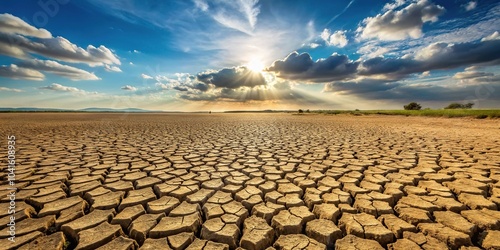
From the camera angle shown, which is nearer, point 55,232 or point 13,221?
point 55,232

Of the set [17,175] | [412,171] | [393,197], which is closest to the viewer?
[393,197]

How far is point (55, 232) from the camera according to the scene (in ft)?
4.76

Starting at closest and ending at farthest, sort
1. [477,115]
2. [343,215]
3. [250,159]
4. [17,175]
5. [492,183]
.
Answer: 1. [343,215]
2. [492,183]
3. [17,175]
4. [250,159]
5. [477,115]

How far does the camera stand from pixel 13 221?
157 cm

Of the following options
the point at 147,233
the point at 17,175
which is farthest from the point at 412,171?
the point at 17,175

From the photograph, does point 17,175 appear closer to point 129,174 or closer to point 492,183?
point 129,174

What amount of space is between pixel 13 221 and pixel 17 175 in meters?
1.45

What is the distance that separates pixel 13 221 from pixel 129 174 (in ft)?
3.74

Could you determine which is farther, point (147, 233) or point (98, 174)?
point (98, 174)

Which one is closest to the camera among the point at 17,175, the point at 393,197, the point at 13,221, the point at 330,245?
the point at 330,245

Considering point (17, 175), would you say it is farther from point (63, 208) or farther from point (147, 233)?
point (147, 233)

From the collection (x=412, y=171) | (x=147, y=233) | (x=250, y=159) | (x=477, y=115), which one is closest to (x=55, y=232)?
(x=147, y=233)

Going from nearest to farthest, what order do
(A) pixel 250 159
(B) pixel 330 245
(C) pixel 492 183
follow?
(B) pixel 330 245
(C) pixel 492 183
(A) pixel 250 159

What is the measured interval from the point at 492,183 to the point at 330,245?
226cm
